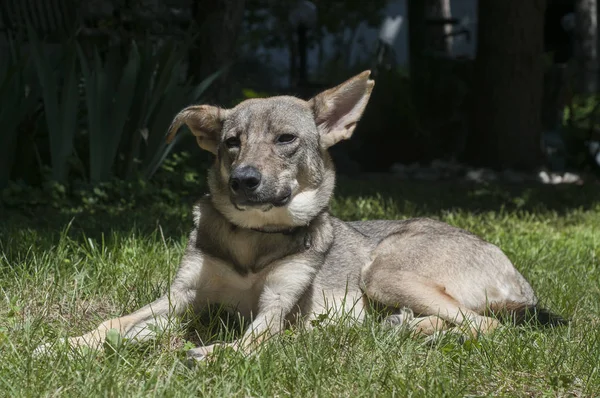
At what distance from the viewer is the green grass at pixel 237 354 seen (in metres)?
3.23

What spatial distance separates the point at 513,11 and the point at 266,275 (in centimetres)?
828

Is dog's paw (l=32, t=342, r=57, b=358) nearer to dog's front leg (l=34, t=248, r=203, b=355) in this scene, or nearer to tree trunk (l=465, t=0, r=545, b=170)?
dog's front leg (l=34, t=248, r=203, b=355)

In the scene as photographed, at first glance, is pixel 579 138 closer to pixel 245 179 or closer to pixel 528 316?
pixel 528 316


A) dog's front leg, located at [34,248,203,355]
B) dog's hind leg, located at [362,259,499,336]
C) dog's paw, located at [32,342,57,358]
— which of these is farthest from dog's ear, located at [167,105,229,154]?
dog's paw, located at [32,342,57,358]

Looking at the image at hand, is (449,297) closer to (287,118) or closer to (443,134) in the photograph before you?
(287,118)

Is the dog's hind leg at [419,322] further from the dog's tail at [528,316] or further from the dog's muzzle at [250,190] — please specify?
the dog's muzzle at [250,190]

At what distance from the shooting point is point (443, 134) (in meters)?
12.8

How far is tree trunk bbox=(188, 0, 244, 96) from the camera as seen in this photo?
9.38 meters

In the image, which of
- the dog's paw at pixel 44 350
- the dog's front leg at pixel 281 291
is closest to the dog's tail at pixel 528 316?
the dog's front leg at pixel 281 291

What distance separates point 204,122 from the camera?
14.6ft

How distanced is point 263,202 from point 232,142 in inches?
19.0

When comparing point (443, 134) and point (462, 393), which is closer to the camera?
point (462, 393)

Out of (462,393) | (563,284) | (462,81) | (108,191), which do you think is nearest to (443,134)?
(462,81)

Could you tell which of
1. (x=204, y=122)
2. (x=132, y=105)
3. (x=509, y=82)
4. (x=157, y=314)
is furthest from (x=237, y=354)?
(x=509, y=82)
